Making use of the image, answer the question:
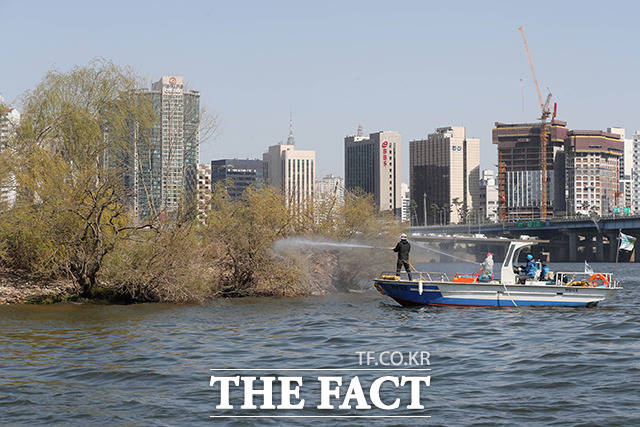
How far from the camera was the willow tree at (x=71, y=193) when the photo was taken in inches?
1443

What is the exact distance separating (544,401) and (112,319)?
19.4m

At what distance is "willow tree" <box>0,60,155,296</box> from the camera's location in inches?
1443

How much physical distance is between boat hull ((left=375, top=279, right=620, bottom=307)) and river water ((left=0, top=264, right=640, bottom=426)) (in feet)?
1.96

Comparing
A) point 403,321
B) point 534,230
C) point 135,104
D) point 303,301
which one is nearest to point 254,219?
point 303,301

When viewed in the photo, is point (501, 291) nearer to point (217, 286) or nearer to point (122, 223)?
point (217, 286)

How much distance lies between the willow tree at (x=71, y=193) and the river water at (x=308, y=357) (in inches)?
103

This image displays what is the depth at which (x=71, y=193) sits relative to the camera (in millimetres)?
36969

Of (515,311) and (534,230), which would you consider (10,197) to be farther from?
(534,230)

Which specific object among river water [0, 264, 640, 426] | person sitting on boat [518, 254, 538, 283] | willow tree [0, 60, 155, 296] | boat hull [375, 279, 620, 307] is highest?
willow tree [0, 60, 155, 296]

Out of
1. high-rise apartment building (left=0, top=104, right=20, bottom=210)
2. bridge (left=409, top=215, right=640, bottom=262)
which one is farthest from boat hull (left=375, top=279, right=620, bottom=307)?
bridge (left=409, top=215, right=640, bottom=262)

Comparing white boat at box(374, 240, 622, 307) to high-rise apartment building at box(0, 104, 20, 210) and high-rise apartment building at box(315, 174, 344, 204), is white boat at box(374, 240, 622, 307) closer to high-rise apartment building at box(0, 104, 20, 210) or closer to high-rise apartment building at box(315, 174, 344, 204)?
high-rise apartment building at box(315, 174, 344, 204)

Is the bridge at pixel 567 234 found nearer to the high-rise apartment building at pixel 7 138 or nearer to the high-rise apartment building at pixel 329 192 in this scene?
the high-rise apartment building at pixel 329 192

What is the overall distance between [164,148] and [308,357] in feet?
82.8

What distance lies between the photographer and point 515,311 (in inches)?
1325
